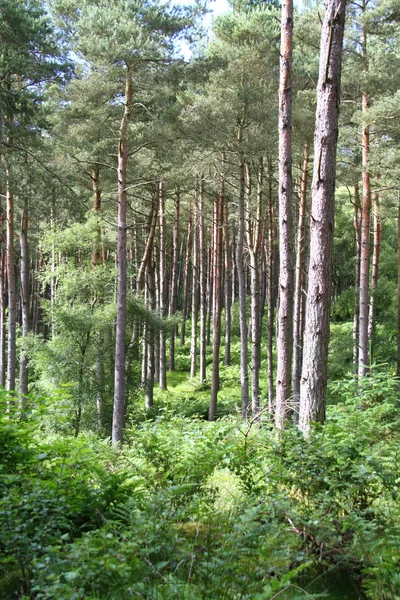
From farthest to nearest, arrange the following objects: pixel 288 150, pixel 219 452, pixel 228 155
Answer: pixel 228 155
pixel 288 150
pixel 219 452

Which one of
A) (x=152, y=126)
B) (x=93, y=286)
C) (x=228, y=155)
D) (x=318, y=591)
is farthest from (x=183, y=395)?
(x=318, y=591)

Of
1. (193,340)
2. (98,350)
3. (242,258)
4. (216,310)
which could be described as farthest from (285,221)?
(193,340)

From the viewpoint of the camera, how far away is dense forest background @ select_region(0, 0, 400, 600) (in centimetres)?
346

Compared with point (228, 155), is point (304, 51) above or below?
above

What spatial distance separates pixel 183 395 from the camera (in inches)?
874

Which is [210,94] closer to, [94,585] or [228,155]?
[228,155]

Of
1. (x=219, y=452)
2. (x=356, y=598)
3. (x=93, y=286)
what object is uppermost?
(x=93, y=286)

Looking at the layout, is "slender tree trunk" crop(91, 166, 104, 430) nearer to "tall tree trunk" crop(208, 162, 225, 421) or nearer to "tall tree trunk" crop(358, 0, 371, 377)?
"tall tree trunk" crop(208, 162, 225, 421)

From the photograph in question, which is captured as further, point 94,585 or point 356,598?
point 356,598

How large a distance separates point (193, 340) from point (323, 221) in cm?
1835

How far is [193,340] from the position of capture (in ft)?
81.0

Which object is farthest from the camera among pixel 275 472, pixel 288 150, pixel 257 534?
pixel 288 150

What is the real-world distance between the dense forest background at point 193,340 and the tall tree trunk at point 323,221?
0.09 feet

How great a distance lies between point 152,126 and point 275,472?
37.3 ft
